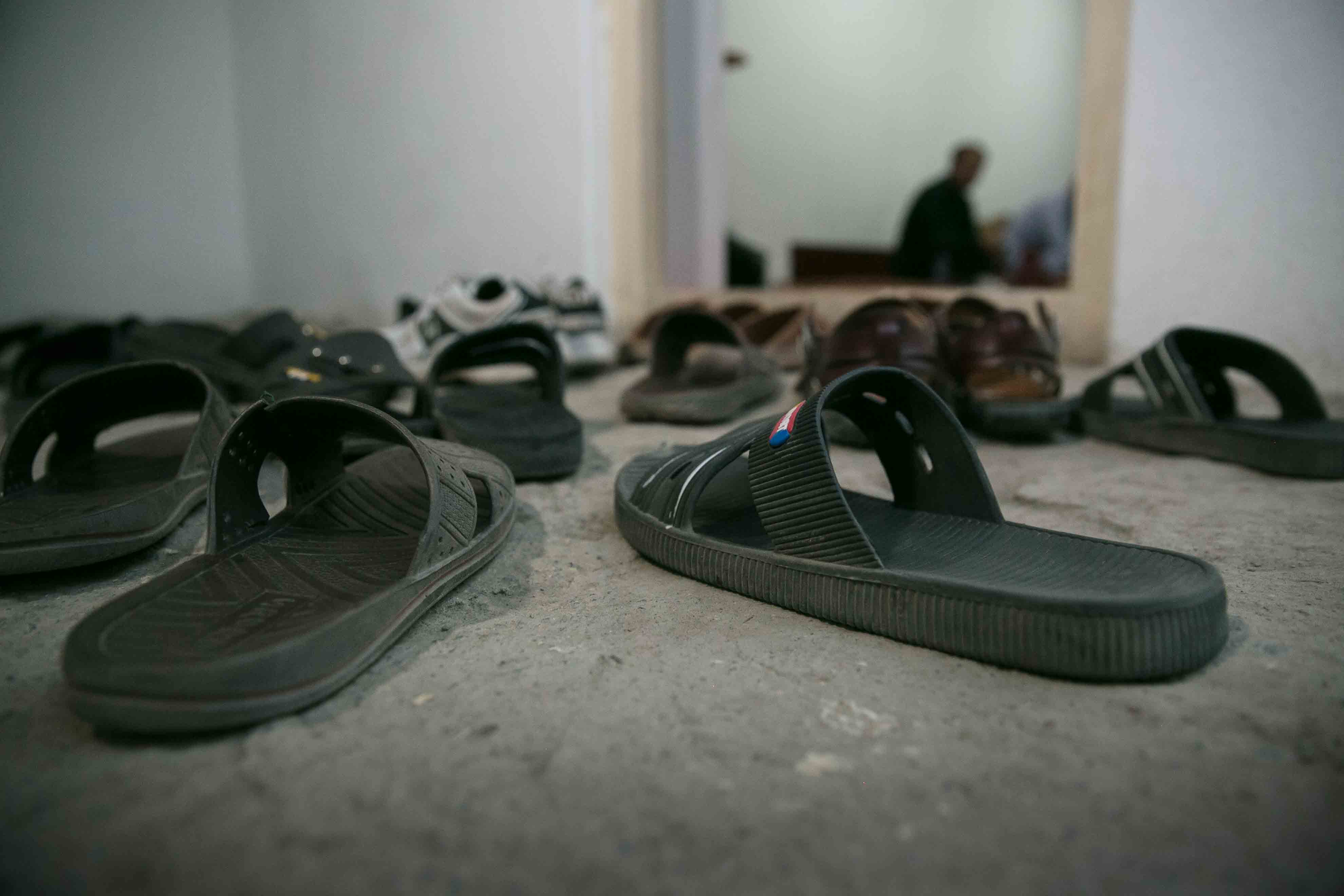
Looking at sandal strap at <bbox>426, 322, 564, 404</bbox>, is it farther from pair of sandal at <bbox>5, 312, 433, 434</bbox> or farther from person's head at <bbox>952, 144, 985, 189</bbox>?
person's head at <bbox>952, 144, 985, 189</bbox>

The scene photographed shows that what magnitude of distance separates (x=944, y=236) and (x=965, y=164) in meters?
0.79

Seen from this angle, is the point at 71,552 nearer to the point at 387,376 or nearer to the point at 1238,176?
the point at 387,376

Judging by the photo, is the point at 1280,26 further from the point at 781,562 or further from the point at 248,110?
the point at 248,110

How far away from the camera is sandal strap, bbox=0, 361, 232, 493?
4.04ft

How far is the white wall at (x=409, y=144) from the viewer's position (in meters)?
3.25

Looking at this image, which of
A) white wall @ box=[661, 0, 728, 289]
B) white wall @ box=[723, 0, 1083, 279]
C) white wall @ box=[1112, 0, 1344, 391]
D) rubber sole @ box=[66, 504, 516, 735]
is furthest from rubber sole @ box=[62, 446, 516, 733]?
white wall @ box=[723, 0, 1083, 279]

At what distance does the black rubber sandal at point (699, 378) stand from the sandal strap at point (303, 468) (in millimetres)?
891

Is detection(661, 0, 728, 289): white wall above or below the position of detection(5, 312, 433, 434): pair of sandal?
above

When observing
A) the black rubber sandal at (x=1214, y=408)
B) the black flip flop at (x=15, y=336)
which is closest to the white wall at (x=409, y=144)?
the black flip flop at (x=15, y=336)

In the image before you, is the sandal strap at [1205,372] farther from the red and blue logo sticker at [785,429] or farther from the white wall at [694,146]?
the white wall at [694,146]

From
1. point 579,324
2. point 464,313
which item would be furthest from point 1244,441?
point 464,313

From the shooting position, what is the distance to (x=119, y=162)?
390cm

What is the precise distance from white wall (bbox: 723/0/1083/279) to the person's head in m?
1.26

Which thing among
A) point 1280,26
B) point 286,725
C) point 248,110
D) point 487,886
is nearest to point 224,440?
point 286,725
